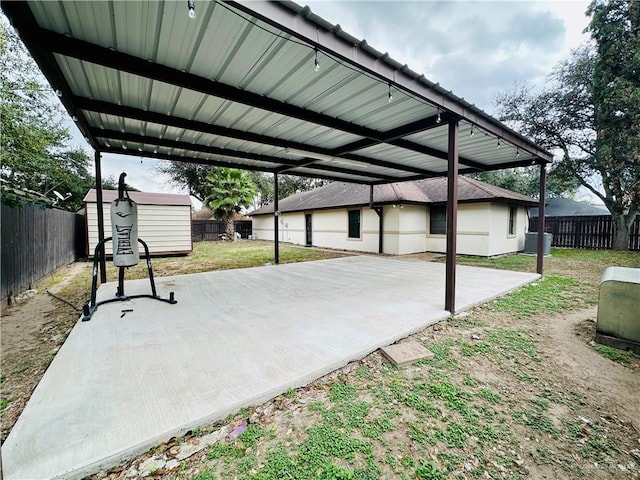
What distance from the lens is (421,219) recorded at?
11609 mm

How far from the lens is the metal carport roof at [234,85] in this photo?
88.0 inches

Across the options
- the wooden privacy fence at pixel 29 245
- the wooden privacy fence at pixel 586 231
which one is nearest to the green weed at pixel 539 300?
the wooden privacy fence at pixel 29 245

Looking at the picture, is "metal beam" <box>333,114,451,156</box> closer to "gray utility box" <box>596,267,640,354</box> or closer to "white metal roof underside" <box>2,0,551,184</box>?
"white metal roof underside" <box>2,0,551,184</box>

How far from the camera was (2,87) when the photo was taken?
7.28 m

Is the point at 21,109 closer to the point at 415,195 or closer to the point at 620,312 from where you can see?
the point at 415,195

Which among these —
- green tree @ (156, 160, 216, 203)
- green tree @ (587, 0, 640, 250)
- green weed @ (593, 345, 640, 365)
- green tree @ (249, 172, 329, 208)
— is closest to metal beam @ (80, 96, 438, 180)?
green weed @ (593, 345, 640, 365)

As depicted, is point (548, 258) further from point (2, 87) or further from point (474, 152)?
point (2, 87)

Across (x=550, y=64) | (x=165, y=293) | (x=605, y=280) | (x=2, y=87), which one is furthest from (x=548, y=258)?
(x=2, y=87)

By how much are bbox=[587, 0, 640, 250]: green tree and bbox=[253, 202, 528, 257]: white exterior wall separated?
3457 millimetres

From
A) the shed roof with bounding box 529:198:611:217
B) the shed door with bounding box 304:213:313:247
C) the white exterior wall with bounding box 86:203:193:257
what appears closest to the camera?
the white exterior wall with bounding box 86:203:193:257

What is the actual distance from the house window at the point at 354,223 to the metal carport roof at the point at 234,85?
21.7ft

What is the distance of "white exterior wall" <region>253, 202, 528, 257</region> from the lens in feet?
33.0

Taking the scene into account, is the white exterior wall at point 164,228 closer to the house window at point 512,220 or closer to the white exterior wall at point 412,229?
the white exterior wall at point 412,229

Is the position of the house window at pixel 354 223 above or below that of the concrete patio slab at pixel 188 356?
above
